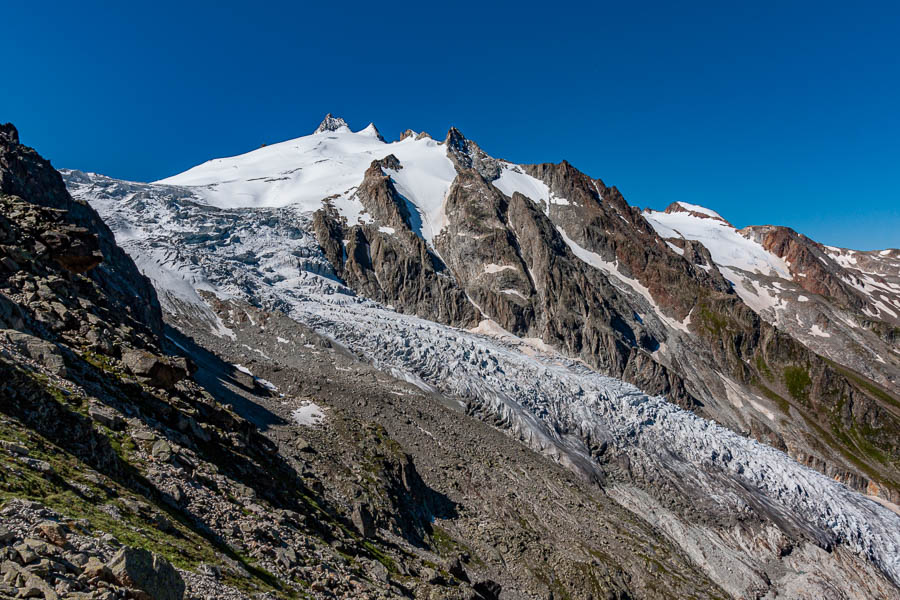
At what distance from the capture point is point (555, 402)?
86312mm

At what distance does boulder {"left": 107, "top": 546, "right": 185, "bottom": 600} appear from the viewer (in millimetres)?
8336

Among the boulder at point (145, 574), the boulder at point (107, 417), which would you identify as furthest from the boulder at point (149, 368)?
the boulder at point (145, 574)

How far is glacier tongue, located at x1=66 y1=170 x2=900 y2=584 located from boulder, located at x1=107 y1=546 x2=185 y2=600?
232 ft

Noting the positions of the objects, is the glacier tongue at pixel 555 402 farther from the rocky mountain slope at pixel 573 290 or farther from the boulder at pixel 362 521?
the boulder at pixel 362 521

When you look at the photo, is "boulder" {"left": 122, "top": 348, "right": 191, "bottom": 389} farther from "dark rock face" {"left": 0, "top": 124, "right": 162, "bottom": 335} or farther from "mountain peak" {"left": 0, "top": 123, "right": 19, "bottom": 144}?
"mountain peak" {"left": 0, "top": 123, "right": 19, "bottom": 144}

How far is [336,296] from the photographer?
109 metres

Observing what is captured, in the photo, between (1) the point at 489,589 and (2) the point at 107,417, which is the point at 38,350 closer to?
(2) the point at 107,417

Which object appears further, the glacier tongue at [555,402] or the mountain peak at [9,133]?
the glacier tongue at [555,402]

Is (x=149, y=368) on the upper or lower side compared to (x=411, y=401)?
upper

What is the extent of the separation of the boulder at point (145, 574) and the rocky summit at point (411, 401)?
0.16ft

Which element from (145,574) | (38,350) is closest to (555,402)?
(38,350)

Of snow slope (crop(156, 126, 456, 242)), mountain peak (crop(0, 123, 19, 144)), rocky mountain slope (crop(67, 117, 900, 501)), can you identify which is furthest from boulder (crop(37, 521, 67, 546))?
snow slope (crop(156, 126, 456, 242))

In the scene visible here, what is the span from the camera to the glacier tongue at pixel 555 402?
7862 cm

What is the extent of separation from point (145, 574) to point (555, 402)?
82.0 meters
